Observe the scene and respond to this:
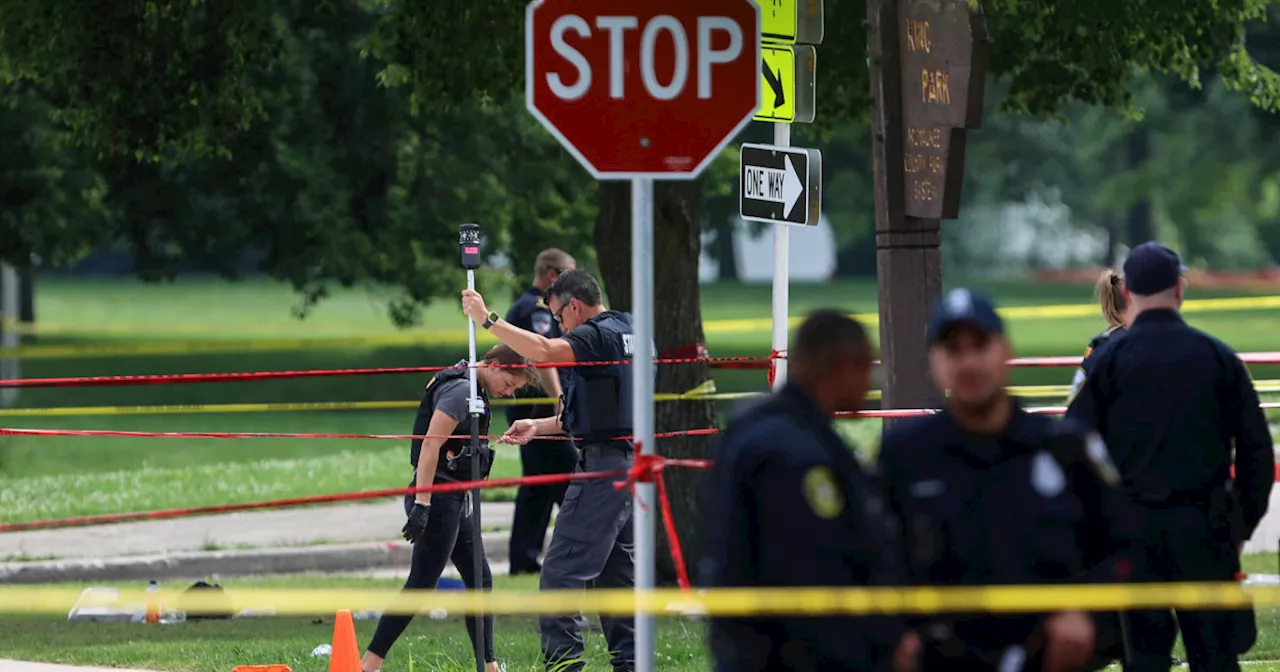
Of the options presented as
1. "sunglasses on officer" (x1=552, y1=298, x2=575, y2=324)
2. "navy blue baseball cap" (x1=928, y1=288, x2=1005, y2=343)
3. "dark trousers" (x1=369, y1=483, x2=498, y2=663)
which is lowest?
"dark trousers" (x1=369, y1=483, x2=498, y2=663)

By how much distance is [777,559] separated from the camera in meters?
4.41

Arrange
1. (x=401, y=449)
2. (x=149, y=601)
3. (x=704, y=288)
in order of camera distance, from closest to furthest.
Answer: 1. (x=149, y=601)
2. (x=401, y=449)
3. (x=704, y=288)

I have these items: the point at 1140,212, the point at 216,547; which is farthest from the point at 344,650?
the point at 1140,212

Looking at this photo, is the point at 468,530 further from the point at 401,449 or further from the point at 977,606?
the point at 401,449

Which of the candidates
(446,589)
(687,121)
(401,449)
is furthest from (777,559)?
(401,449)

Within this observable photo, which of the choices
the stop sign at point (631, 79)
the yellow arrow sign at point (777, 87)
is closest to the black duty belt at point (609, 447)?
the yellow arrow sign at point (777, 87)

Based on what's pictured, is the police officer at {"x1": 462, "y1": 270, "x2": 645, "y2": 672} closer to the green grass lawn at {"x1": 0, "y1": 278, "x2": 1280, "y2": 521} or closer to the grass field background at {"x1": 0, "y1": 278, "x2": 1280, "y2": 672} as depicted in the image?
the grass field background at {"x1": 0, "y1": 278, "x2": 1280, "y2": 672}

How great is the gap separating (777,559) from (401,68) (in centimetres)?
875

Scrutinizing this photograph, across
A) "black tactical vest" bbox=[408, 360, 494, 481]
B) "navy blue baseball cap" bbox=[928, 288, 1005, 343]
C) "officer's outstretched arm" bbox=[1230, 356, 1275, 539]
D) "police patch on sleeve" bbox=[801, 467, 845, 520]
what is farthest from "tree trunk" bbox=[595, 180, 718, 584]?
"police patch on sleeve" bbox=[801, 467, 845, 520]

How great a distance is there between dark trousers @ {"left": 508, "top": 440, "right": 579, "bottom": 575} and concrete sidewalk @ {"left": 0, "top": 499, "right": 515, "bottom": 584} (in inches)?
58.2

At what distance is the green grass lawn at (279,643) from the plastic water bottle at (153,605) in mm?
98

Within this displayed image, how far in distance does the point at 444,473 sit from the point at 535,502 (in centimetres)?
390

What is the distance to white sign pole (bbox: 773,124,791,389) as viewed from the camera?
30.9ft

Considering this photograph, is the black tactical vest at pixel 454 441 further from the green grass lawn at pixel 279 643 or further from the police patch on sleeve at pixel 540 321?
the police patch on sleeve at pixel 540 321
